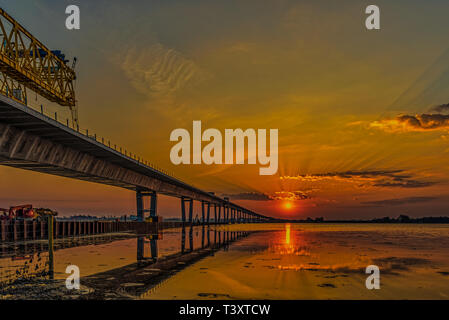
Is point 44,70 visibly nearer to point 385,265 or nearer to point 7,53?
point 7,53

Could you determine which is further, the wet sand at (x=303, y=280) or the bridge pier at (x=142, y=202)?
the bridge pier at (x=142, y=202)

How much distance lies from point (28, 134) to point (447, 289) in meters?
34.6

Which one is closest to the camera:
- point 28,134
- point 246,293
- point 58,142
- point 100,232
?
point 246,293

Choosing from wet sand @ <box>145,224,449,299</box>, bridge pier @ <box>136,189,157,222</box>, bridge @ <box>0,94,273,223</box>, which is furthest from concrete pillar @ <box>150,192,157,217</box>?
wet sand @ <box>145,224,449,299</box>

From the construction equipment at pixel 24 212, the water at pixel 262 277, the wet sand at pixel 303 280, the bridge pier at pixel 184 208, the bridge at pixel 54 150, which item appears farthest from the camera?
the bridge pier at pixel 184 208

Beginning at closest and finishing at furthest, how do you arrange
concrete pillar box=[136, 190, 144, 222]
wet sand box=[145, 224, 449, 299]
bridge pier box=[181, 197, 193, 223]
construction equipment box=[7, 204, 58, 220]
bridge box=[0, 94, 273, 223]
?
wet sand box=[145, 224, 449, 299] < bridge box=[0, 94, 273, 223] < construction equipment box=[7, 204, 58, 220] < concrete pillar box=[136, 190, 144, 222] < bridge pier box=[181, 197, 193, 223]

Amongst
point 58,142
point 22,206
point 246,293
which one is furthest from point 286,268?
point 22,206

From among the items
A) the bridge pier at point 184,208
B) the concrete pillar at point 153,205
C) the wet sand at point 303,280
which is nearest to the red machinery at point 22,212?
the wet sand at point 303,280

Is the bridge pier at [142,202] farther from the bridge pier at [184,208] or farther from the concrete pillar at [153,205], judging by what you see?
the bridge pier at [184,208]

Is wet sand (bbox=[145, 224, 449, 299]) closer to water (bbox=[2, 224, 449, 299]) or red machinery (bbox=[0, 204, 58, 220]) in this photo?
water (bbox=[2, 224, 449, 299])

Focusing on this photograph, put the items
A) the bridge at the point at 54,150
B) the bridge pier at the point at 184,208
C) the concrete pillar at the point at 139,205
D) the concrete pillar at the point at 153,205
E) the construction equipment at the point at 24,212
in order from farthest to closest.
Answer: the bridge pier at the point at 184,208 → the concrete pillar at the point at 153,205 → the concrete pillar at the point at 139,205 → the construction equipment at the point at 24,212 → the bridge at the point at 54,150
